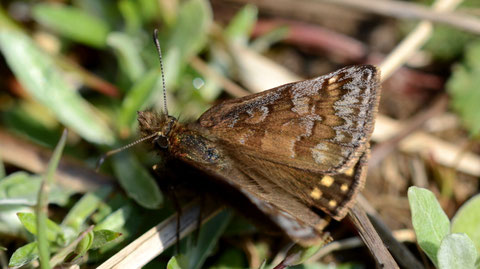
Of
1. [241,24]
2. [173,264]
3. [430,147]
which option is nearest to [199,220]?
[173,264]

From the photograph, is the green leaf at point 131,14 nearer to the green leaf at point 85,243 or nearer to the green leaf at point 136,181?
the green leaf at point 136,181

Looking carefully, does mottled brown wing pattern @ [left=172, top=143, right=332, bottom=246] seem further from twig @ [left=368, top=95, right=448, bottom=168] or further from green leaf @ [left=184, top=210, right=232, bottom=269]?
twig @ [left=368, top=95, right=448, bottom=168]

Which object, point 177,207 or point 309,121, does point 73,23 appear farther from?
point 309,121

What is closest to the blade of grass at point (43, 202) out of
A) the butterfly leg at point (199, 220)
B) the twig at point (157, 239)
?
the twig at point (157, 239)

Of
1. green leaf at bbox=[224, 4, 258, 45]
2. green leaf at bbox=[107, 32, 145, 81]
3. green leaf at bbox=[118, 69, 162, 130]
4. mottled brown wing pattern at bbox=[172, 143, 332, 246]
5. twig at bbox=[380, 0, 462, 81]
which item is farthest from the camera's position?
green leaf at bbox=[224, 4, 258, 45]

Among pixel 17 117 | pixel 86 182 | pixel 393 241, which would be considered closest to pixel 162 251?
pixel 86 182

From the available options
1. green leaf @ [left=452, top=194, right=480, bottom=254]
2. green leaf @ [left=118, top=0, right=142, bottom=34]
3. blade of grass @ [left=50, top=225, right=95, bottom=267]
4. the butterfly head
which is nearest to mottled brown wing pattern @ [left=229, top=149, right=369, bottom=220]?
the butterfly head
